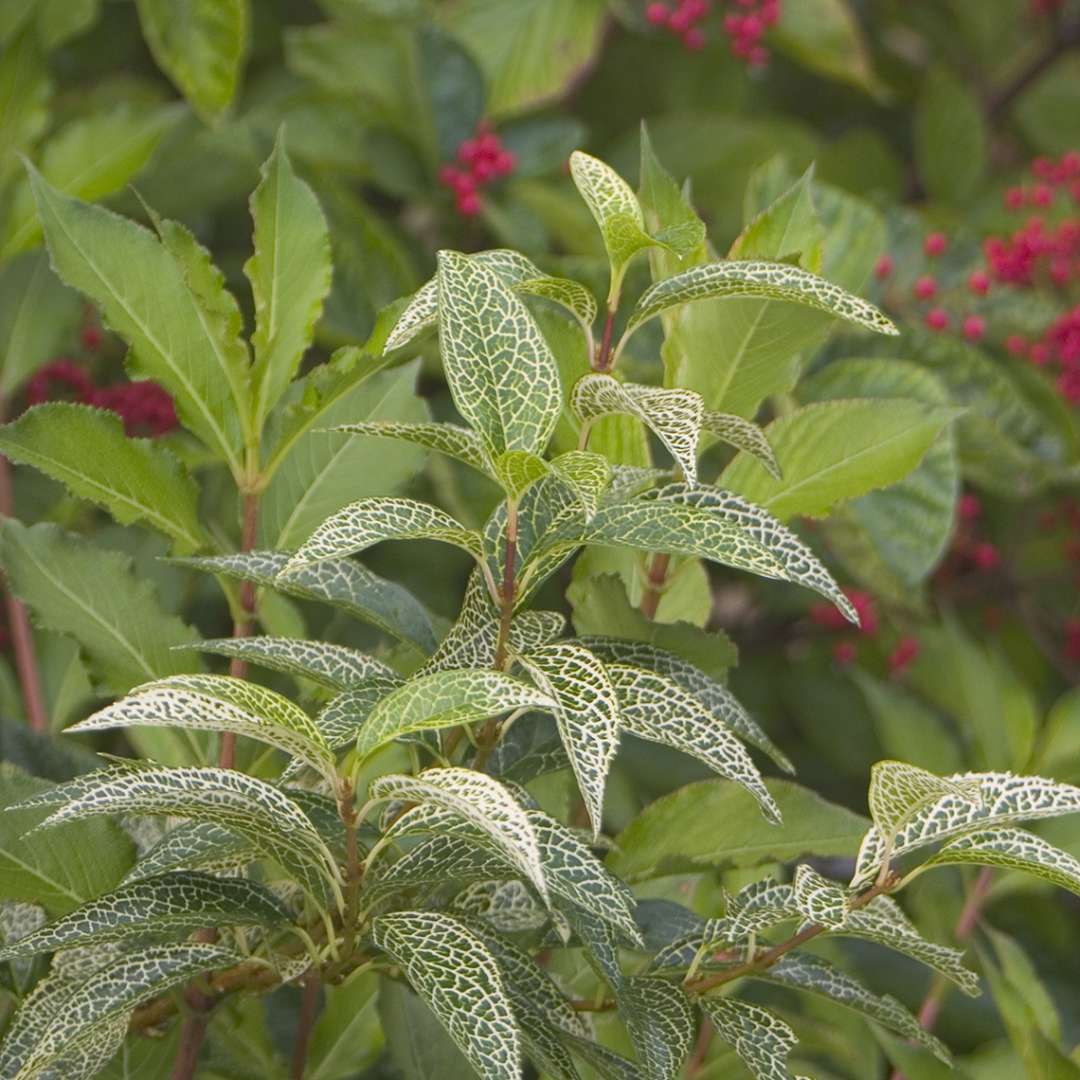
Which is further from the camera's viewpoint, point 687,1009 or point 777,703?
point 777,703

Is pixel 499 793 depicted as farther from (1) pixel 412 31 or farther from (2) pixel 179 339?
(1) pixel 412 31

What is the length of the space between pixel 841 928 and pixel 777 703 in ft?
3.53

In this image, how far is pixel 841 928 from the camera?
2.00ft

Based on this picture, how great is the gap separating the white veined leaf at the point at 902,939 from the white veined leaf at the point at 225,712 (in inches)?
8.1

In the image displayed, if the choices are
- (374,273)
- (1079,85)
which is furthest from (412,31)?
(1079,85)

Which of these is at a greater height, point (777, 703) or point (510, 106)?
point (510, 106)

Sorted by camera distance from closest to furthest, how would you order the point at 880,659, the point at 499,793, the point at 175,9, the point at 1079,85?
the point at 499,793, the point at 175,9, the point at 880,659, the point at 1079,85

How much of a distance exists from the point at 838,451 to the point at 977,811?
0.76 ft

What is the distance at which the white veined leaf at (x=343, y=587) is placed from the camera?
64 cm

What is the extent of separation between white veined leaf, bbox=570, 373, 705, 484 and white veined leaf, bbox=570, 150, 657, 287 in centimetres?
5

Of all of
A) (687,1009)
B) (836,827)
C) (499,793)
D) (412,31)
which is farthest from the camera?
(412,31)

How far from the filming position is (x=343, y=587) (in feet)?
2.20

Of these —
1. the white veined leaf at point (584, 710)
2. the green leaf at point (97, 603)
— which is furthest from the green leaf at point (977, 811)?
the green leaf at point (97, 603)

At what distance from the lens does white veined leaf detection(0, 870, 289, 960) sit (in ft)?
1.91
